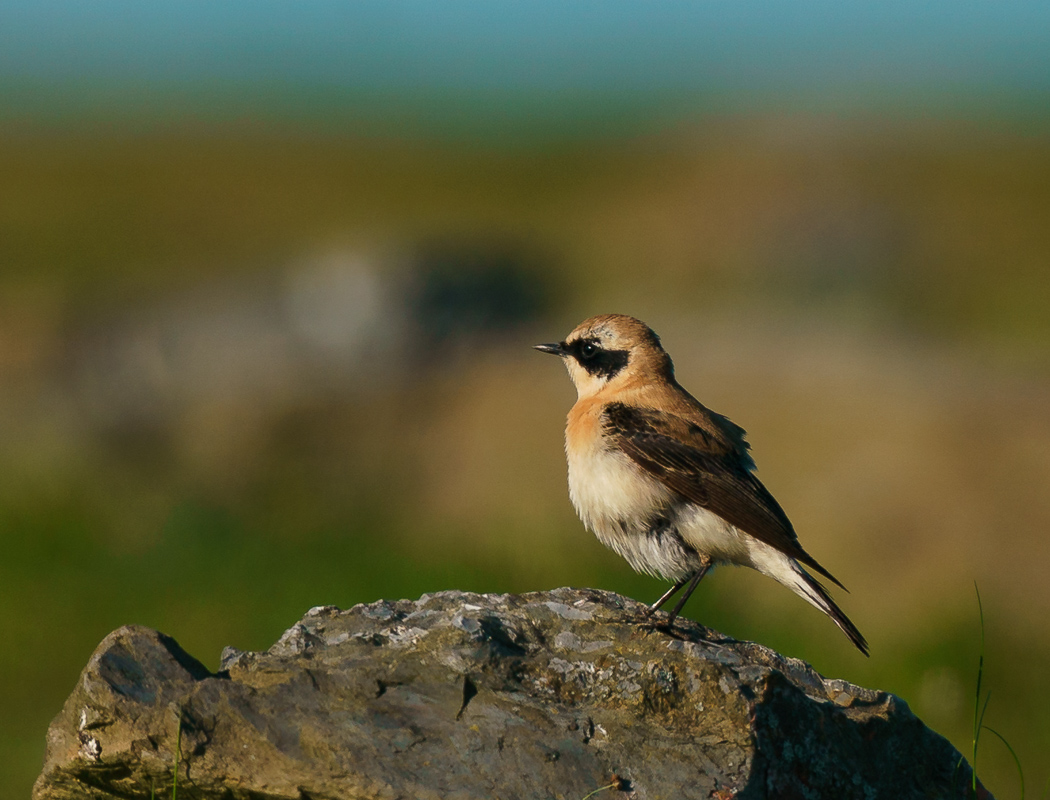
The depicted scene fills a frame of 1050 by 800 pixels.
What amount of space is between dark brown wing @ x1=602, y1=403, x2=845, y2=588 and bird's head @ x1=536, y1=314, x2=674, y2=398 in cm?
40

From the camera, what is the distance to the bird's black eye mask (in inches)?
296

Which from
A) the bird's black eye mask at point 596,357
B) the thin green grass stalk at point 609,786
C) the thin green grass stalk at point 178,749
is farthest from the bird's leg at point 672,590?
the thin green grass stalk at point 178,749

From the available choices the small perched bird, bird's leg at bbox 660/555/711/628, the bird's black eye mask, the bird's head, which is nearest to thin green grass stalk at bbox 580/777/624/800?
the small perched bird

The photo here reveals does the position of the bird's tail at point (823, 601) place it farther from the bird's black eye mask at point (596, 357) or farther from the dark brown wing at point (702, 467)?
the bird's black eye mask at point (596, 357)

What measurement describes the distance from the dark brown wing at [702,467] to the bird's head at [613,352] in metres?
0.40

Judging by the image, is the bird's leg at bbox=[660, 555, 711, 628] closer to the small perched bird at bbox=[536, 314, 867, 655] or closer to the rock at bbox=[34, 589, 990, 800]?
the small perched bird at bbox=[536, 314, 867, 655]

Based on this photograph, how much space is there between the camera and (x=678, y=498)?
6.72 meters

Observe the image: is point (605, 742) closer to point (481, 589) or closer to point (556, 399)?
point (481, 589)

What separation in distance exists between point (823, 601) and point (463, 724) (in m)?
2.16

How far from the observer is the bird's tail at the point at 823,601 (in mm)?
6242

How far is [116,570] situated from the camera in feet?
49.1

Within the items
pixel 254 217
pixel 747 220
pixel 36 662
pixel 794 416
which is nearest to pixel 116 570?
pixel 36 662

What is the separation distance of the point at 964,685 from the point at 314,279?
15010 mm

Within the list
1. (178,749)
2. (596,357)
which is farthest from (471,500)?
(178,749)
